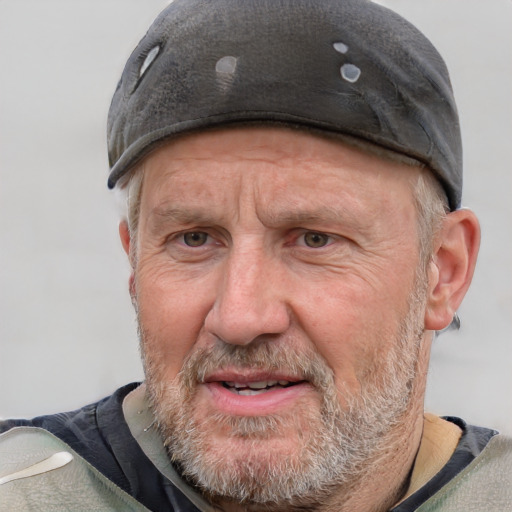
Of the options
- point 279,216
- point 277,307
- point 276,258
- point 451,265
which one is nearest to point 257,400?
point 277,307

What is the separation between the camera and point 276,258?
2.28 meters

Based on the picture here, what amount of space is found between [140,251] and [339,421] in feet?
2.31

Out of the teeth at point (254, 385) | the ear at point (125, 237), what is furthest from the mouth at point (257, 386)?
the ear at point (125, 237)

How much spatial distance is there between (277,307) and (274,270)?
100 mm

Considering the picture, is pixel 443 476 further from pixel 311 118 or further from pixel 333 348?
pixel 311 118

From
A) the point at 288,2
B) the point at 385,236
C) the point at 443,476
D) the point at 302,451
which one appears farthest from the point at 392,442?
the point at 288,2

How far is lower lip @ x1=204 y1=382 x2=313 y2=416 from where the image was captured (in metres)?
2.24

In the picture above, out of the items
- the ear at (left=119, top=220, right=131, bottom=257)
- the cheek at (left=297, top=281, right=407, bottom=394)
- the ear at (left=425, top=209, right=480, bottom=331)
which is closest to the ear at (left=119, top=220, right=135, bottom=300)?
the ear at (left=119, top=220, right=131, bottom=257)

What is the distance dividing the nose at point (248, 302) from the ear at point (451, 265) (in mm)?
528

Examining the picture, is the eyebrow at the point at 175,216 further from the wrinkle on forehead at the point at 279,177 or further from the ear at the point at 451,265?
the ear at the point at 451,265

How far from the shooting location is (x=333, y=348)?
7.44 feet

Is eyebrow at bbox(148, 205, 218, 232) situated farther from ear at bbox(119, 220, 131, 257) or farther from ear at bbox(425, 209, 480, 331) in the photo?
ear at bbox(425, 209, 480, 331)

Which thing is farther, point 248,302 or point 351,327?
point 351,327

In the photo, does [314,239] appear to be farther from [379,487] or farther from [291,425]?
[379,487]
